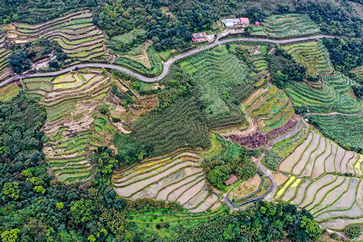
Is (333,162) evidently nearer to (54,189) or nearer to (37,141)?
(54,189)

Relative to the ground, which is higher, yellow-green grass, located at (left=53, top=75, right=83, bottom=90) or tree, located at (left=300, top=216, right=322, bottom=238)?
yellow-green grass, located at (left=53, top=75, right=83, bottom=90)

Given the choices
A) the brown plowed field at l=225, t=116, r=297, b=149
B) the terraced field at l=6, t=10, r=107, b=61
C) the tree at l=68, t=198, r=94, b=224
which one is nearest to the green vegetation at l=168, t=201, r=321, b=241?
the brown plowed field at l=225, t=116, r=297, b=149

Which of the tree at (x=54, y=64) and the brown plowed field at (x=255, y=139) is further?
the tree at (x=54, y=64)

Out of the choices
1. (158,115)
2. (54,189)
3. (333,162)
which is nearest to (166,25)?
(158,115)

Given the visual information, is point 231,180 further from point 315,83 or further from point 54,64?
point 54,64

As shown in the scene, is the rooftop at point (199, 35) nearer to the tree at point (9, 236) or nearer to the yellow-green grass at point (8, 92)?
the yellow-green grass at point (8, 92)

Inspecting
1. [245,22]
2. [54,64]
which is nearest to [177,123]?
[54,64]

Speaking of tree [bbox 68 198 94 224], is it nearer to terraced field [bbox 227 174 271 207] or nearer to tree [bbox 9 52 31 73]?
terraced field [bbox 227 174 271 207]

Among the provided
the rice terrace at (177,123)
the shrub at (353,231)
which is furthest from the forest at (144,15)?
Answer: the shrub at (353,231)
